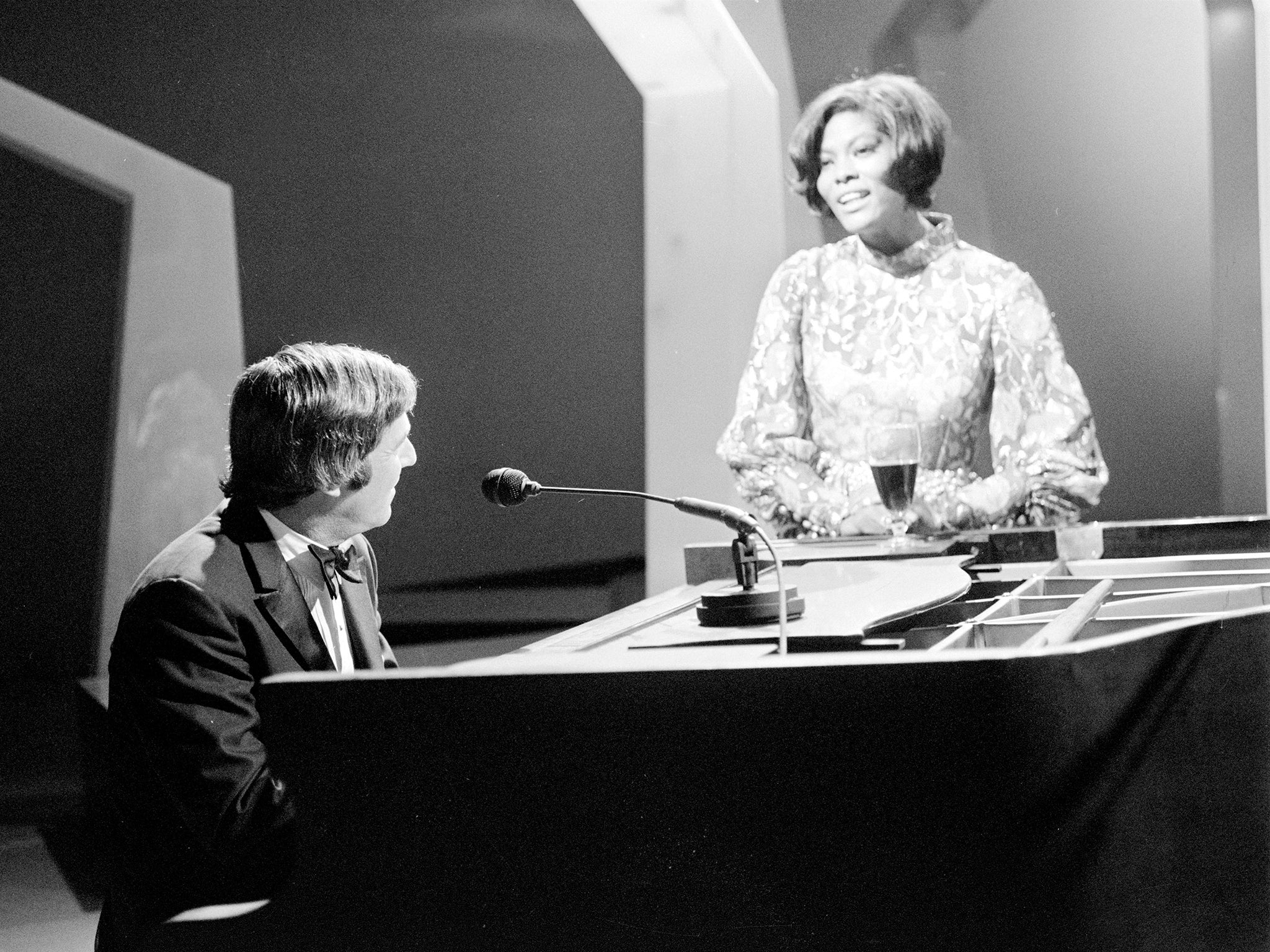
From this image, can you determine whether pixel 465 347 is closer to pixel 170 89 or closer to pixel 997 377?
pixel 170 89

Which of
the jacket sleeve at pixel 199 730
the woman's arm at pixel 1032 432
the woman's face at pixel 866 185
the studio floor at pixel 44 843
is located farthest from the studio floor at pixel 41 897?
the woman's face at pixel 866 185

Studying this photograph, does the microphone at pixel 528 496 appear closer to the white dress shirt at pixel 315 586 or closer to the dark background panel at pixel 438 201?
the white dress shirt at pixel 315 586

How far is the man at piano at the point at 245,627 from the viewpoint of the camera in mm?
1375

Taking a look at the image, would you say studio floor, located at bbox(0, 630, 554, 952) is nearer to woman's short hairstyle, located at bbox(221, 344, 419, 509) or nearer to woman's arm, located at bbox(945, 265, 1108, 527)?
woman's short hairstyle, located at bbox(221, 344, 419, 509)

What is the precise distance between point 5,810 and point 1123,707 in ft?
7.62

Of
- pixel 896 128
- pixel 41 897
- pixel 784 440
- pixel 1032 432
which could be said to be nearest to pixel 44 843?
pixel 41 897

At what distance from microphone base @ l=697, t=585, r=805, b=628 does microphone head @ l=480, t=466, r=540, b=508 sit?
263 mm

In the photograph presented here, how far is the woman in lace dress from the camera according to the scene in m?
3.56

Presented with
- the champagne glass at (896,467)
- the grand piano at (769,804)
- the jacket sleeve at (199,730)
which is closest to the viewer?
the grand piano at (769,804)

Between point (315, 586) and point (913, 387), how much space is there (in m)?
2.46

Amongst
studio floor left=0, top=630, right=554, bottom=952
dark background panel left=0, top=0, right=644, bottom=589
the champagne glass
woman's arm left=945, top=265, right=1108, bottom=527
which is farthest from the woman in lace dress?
studio floor left=0, top=630, right=554, bottom=952

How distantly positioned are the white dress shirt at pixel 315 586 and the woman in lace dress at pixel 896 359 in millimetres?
1910

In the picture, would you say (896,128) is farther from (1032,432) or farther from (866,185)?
(1032,432)

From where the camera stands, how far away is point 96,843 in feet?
9.37
